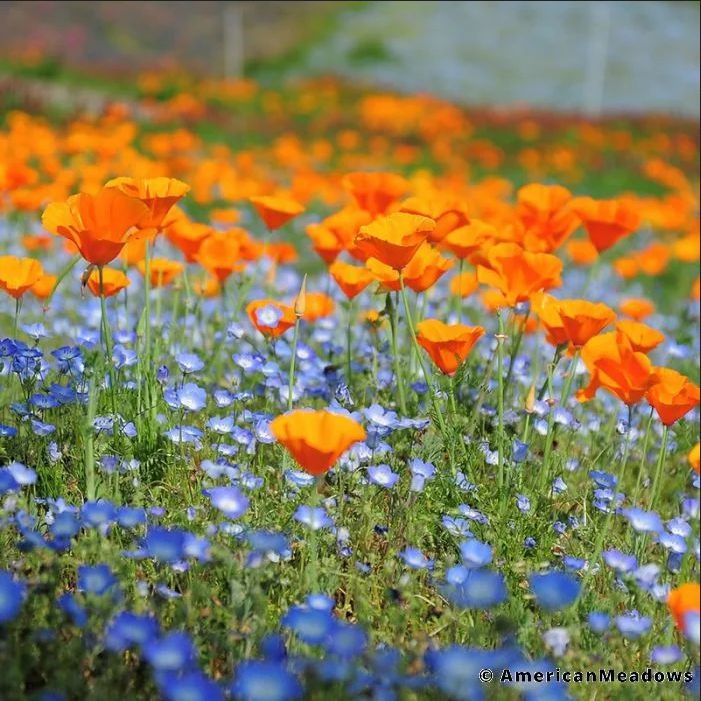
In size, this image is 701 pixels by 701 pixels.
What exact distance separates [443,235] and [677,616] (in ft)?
4.35

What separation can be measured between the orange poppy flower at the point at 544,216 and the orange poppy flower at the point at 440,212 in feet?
0.62

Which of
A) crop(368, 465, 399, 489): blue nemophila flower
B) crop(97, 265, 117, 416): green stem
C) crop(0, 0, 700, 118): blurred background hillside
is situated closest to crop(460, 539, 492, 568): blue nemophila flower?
crop(368, 465, 399, 489): blue nemophila flower

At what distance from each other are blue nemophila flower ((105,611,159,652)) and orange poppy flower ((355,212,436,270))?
922 mm

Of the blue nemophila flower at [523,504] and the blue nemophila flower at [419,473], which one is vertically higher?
the blue nemophila flower at [419,473]

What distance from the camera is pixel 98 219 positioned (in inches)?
76.7

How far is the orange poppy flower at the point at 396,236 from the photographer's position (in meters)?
2.05

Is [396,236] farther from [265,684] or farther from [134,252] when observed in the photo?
[134,252]

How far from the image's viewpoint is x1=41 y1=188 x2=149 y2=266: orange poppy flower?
1.94 meters

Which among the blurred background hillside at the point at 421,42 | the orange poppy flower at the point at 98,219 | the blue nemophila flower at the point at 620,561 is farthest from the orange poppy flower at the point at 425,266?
the blurred background hillside at the point at 421,42

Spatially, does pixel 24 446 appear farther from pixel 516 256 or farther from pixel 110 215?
pixel 516 256

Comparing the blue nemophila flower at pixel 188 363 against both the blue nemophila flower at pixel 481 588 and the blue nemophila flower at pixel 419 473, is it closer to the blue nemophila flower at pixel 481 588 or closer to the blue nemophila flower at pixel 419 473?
the blue nemophila flower at pixel 419 473

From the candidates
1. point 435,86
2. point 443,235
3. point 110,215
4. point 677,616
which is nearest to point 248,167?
point 443,235

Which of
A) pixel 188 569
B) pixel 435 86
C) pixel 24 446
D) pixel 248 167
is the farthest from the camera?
pixel 435 86

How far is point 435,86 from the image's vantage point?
22422 millimetres
